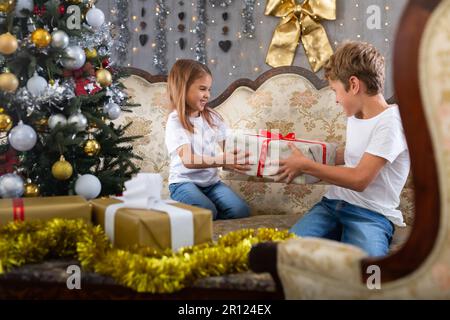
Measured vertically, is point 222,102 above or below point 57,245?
above

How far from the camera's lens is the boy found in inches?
76.7

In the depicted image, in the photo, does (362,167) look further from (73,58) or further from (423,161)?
(73,58)

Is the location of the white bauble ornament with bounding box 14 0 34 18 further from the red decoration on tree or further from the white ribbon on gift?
the white ribbon on gift

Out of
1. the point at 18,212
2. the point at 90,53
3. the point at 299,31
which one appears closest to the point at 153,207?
the point at 18,212

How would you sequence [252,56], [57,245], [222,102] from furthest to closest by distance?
[252,56] < [222,102] < [57,245]

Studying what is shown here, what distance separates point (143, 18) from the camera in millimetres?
3238

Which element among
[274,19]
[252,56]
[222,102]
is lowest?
[222,102]

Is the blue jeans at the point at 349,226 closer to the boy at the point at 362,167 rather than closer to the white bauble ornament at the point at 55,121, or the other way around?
the boy at the point at 362,167

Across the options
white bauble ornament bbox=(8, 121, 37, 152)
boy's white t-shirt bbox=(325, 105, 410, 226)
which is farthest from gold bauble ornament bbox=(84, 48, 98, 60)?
boy's white t-shirt bbox=(325, 105, 410, 226)

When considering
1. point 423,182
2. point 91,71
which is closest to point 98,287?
point 423,182
